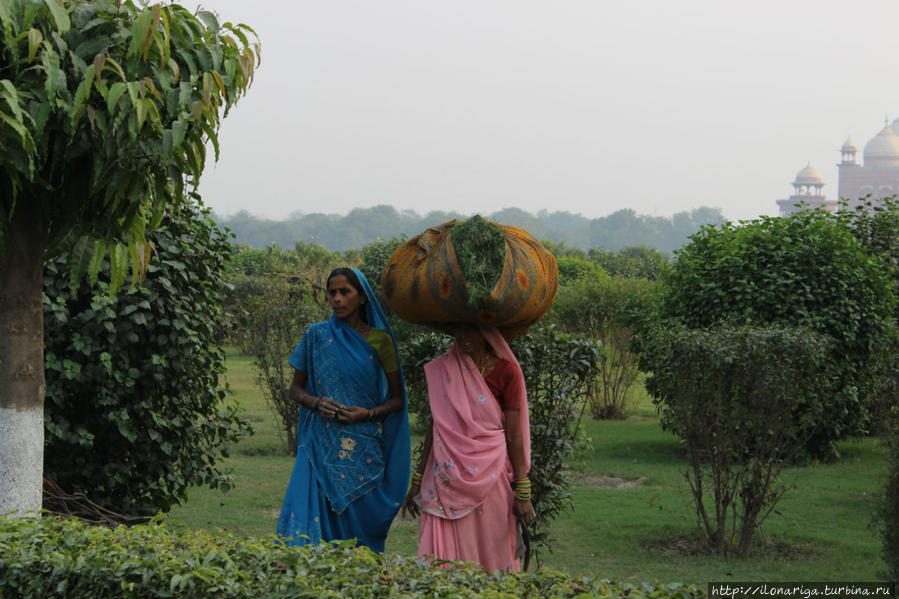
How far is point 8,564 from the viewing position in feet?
11.6

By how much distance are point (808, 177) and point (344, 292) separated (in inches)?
5328

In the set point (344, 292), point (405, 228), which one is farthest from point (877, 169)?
point (344, 292)

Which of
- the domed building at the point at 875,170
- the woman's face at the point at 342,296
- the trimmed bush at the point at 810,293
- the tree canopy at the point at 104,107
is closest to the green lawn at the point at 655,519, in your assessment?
the trimmed bush at the point at 810,293

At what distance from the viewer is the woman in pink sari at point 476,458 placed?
453 cm

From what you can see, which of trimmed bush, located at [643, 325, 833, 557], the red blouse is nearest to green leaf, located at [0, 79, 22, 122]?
the red blouse

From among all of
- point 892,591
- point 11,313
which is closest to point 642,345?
point 892,591

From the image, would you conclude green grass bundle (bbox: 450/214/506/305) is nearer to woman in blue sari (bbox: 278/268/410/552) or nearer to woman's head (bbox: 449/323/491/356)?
woman's head (bbox: 449/323/491/356)

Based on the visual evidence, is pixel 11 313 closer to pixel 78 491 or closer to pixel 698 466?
pixel 78 491

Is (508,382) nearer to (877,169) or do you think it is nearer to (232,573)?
(232,573)

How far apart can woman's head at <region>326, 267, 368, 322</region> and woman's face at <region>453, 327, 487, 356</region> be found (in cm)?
71

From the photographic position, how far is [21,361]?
4.27m

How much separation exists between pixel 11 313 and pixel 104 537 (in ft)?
4.08

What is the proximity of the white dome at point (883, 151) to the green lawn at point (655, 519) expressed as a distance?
350 ft

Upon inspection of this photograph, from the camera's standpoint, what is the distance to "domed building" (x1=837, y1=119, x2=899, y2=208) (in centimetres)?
10438
